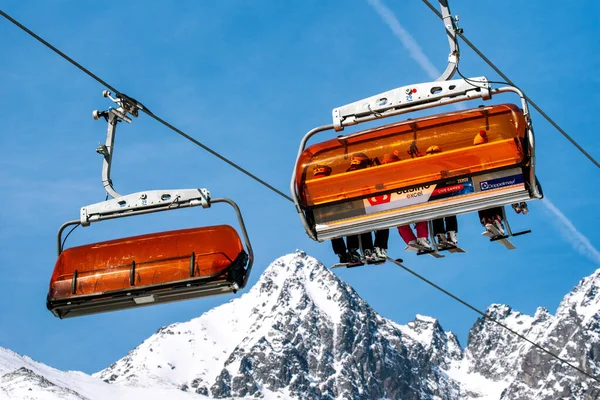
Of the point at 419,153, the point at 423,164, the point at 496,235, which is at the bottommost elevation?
the point at 496,235

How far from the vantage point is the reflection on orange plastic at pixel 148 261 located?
1614 cm

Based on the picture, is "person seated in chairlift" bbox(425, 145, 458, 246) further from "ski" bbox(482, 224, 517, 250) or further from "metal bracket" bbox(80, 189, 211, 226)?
"metal bracket" bbox(80, 189, 211, 226)

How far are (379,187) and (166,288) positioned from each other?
3.40 m

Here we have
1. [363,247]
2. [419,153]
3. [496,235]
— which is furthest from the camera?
[363,247]

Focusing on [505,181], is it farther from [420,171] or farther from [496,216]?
[496,216]

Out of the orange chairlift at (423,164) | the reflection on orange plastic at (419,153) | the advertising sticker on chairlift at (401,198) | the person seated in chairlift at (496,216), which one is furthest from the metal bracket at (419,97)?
the person seated in chairlift at (496,216)

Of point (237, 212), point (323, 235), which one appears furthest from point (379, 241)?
point (237, 212)

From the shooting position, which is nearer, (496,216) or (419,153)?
(419,153)

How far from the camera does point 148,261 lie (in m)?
16.4

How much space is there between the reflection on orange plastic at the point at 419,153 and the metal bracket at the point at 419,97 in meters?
0.76

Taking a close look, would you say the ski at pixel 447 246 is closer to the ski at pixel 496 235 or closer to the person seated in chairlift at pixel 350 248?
the ski at pixel 496 235

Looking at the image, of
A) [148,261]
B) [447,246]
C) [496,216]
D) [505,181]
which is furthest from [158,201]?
[496,216]

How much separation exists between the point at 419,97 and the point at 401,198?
145 cm

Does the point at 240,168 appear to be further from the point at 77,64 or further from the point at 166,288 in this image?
the point at 77,64
